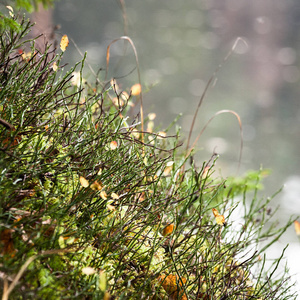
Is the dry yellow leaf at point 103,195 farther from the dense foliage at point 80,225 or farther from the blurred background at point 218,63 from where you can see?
the blurred background at point 218,63

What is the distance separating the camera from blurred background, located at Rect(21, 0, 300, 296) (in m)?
7.34

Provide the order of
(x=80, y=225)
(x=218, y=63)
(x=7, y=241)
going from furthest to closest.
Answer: (x=218, y=63) → (x=80, y=225) → (x=7, y=241)

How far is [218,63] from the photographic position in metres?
10.6

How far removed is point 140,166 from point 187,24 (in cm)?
1218

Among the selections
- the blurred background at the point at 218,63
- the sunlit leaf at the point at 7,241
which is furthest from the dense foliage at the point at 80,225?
the blurred background at the point at 218,63

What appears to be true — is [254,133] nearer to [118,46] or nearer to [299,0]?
[118,46]

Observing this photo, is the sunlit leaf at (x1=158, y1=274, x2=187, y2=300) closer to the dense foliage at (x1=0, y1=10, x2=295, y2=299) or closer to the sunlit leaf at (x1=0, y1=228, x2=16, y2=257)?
the dense foliage at (x1=0, y1=10, x2=295, y2=299)

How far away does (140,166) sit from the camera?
899mm

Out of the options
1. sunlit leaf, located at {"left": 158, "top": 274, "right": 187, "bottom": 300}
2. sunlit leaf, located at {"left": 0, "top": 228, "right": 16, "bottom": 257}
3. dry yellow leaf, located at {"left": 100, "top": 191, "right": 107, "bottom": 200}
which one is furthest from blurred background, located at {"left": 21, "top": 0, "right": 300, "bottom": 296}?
sunlit leaf, located at {"left": 0, "top": 228, "right": 16, "bottom": 257}

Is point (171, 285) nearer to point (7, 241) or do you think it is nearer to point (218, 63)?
point (7, 241)

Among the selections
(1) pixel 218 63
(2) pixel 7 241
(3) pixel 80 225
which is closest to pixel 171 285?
(3) pixel 80 225

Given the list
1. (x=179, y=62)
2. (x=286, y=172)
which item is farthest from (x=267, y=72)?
(x=286, y=172)

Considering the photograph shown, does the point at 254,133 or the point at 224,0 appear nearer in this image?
the point at 254,133

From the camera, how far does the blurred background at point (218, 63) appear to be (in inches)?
289
